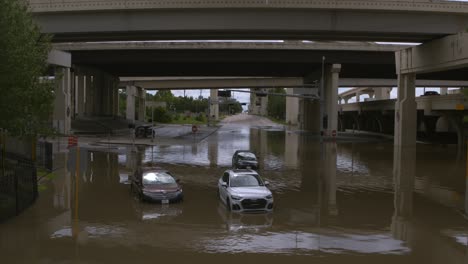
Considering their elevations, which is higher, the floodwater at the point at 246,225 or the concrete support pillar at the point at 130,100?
the concrete support pillar at the point at 130,100

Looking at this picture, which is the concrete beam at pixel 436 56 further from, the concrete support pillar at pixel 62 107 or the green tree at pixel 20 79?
the concrete support pillar at pixel 62 107

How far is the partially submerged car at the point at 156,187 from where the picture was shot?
723 inches

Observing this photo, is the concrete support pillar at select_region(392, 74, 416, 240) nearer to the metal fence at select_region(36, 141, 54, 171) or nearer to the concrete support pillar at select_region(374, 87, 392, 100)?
the metal fence at select_region(36, 141, 54, 171)

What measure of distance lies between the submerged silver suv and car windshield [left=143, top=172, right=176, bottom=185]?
213 centimetres

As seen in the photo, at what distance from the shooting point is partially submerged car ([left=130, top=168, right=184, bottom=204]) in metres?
18.4

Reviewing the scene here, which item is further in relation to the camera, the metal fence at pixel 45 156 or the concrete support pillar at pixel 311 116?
the concrete support pillar at pixel 311 116

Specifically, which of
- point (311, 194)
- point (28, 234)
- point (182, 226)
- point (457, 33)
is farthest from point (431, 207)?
point (457, 33)

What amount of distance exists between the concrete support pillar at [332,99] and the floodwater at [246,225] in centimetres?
4066

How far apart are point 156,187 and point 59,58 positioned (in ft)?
132

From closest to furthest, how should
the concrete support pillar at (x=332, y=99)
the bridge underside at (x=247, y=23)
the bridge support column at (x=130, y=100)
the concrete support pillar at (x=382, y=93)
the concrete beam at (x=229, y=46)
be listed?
1. the bridge underside at (x=247, y=23)
2. the concrete beam at (x=229, y=46)
3. the concrete support pillar at (x=332, y=99)
4. the bridge support column at (x=130, y=100)
5. the concrete support pillar at (x=382, y=93)

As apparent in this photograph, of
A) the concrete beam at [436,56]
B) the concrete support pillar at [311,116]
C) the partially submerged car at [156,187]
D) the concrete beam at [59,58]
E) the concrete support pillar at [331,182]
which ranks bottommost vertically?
the concrete support pillar at [331,182]

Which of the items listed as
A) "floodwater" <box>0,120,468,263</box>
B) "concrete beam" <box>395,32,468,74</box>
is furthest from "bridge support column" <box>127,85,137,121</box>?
"floodwater" <box>0,120,468,263</box>

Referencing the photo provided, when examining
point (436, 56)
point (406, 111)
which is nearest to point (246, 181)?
point (436, 56)

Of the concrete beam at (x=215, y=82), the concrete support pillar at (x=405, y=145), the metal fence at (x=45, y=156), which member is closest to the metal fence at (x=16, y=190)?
the metal fence at (x=45, y=156)
